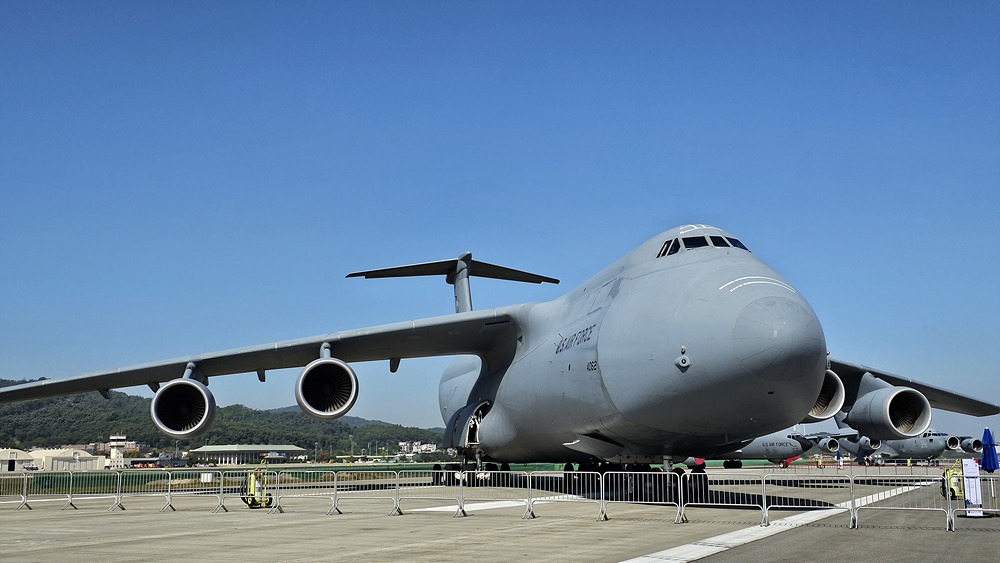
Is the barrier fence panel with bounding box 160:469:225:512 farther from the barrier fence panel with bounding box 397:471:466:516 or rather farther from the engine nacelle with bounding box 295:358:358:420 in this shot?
the barrier fence panel with bounding box 397:471:466:516

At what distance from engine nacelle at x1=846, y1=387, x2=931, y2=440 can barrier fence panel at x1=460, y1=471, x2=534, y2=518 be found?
22.7 feet

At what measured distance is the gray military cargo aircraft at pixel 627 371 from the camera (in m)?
11.9

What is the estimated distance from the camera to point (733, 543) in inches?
356

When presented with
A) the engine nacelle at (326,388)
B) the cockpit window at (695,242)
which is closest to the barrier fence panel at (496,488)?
the engine nacelle at (326,388)

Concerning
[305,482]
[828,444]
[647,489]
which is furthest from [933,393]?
[828,444]

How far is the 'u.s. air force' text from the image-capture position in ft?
48.8

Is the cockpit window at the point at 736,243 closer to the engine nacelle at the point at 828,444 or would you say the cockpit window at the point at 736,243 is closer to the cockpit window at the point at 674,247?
the cockpit window at the point at 674,247

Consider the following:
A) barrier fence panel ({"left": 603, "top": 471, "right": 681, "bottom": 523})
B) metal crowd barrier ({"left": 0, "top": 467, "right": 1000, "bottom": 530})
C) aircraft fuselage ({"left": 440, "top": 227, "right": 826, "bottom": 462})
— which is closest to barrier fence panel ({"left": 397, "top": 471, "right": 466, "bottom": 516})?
metal crowd barrier ({"left": 0, "top": 467, "right": 1000, "bottom": 530})

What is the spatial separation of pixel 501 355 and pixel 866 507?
898cm

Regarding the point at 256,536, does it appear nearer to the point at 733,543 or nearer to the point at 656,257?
the point at 733,543

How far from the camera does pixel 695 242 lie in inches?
558

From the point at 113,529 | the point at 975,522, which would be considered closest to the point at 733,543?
the point at 975,522

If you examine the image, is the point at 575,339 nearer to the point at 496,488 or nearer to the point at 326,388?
the point at 326,388

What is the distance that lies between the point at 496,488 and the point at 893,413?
9133 mm
